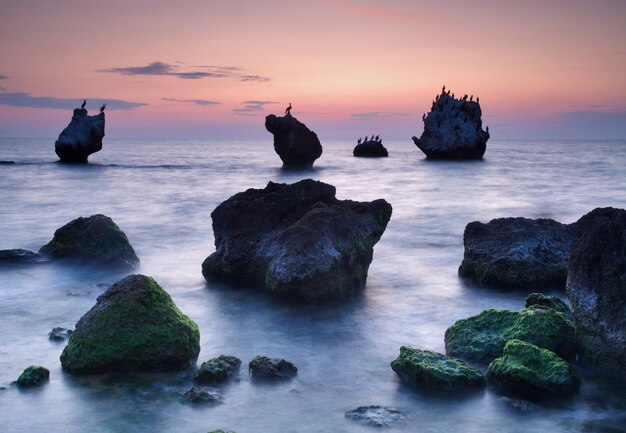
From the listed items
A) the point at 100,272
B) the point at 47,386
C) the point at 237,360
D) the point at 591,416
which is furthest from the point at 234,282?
the point at 591,416

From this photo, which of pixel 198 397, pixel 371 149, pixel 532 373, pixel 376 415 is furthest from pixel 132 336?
pixel 371 149

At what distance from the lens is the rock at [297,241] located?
9.04 metres

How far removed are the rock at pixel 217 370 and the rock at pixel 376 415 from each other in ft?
4.52

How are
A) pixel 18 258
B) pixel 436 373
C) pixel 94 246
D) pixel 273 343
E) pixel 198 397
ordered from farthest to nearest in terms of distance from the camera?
1. pixel 18 258
2. pixel 94 246
3. pixel 273 343
4. pixel 436 373
5. pixel 198 397

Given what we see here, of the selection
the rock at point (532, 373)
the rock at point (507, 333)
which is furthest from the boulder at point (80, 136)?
the rock at point (532, 373)

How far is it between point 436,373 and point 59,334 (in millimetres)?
4768

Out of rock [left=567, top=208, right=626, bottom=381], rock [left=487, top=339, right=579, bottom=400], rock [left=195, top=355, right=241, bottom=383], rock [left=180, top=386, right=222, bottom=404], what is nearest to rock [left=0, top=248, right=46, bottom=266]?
rock [left=195, top=355, right=241, bottom=383]

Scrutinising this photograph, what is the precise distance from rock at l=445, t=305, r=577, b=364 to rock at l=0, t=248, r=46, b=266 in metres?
8.15

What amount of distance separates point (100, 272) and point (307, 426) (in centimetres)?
675

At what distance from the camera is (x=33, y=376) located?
623 cm

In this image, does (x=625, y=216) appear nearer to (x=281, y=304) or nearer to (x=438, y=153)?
(x=281, y=304)

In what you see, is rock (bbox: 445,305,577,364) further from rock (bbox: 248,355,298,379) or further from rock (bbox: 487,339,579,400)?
rock (bbox: 248,355,298,379)

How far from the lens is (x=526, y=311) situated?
7215mm

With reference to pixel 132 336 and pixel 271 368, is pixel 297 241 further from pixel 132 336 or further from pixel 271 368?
pixel 132 336
